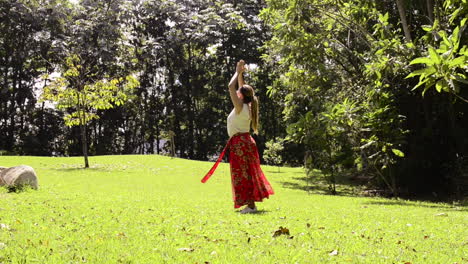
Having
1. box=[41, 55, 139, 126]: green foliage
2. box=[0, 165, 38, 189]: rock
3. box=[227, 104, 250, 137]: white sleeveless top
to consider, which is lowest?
box=[0, 165, 38, 189]: rock

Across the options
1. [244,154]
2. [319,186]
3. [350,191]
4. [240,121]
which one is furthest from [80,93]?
[244,154]

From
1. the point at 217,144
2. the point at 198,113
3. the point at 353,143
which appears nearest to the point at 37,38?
the point at 198,113

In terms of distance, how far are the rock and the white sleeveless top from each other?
26.4ft

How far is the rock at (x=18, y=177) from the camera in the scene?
41.6 feet

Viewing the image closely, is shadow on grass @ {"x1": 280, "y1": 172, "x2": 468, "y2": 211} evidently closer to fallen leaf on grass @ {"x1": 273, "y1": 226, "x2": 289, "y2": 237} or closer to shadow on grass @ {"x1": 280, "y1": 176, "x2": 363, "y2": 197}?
shadow on grass @ {"x1": 280, "y1": 176, "x2": 363, "y2": 197}

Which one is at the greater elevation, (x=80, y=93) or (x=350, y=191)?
(x=80, y=93)

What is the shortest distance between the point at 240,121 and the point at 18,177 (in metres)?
→ 8.28

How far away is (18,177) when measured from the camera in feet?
41.8

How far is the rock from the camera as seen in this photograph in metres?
12.7

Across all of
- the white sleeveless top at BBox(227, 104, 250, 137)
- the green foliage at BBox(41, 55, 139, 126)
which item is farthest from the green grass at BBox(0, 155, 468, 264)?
the green foliage at BBox(41, 55, 139, 126)

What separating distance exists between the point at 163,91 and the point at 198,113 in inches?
232

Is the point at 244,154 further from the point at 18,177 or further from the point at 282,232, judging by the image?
the point at 18,177

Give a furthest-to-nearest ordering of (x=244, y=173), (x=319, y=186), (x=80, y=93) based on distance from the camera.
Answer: (x=80, y=93), (x=319, y=186), (x=244, y=173)

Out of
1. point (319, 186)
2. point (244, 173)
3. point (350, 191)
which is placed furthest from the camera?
point (319, 186)
